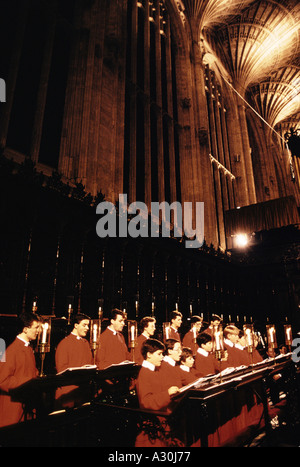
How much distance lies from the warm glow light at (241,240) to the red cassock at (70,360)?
10.5 metres

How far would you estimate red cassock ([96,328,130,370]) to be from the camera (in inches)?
173

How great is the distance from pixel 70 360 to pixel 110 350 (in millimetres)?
674

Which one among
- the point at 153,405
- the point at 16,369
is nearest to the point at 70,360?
the point at 16,369

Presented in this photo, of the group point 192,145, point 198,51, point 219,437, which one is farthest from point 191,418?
point 198,51

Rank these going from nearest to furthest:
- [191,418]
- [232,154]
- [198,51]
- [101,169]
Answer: [191,418] → [101,169] → [198,51] → [232,154]

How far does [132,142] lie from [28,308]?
24.7 feet

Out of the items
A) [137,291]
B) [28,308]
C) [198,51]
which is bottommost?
[28,308]

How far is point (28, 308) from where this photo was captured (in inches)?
195

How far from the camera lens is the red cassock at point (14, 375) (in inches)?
117

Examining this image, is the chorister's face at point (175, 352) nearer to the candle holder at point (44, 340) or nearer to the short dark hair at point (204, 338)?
the short dark hair at point (204, 338)

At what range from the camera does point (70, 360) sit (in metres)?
3.96

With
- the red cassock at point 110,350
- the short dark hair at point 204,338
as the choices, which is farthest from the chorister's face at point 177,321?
the short dark hair at point 204,338
